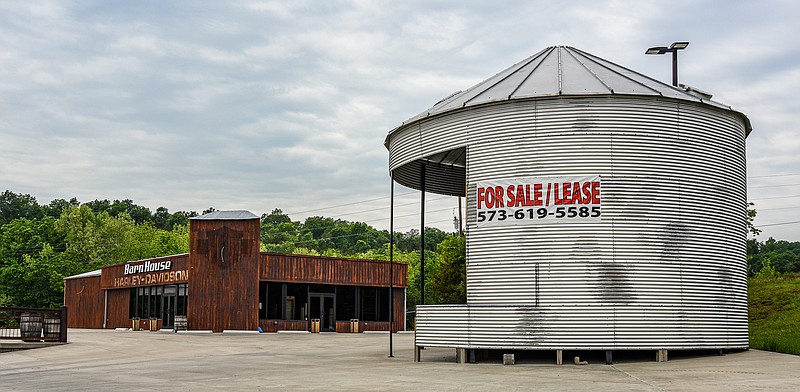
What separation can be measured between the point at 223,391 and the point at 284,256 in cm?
3299

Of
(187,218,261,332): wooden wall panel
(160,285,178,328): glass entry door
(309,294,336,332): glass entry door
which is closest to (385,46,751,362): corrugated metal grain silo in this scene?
(187,218,261,332): wooden wall panel

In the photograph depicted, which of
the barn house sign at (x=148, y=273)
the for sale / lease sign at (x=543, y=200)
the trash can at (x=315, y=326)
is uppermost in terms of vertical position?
the for sale / lease sign at (x=543, y=200)

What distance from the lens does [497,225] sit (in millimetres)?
21391

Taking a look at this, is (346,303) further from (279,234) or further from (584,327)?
(279,234)

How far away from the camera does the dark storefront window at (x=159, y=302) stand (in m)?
48.1

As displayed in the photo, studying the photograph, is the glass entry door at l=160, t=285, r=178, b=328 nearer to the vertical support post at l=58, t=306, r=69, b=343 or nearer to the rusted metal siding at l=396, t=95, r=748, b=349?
the vertical support post at l=58, t=306, r=69, b=343

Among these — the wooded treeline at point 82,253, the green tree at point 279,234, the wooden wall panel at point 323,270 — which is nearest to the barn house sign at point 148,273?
the wooden wall panel at point 323,270

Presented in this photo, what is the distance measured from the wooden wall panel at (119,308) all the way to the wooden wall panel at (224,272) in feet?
34.7

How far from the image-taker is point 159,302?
50.6m

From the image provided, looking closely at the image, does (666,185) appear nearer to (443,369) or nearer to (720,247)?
(720,247)

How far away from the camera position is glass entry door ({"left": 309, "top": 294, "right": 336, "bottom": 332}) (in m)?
49.8

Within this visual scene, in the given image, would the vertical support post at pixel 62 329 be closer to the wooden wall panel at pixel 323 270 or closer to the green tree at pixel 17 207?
the wooden wall panel at pixel 323 270

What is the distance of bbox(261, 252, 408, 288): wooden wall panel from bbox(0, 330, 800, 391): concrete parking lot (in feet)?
65.6

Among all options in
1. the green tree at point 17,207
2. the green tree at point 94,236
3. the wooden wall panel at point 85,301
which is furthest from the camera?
the green tree at point 17,207
